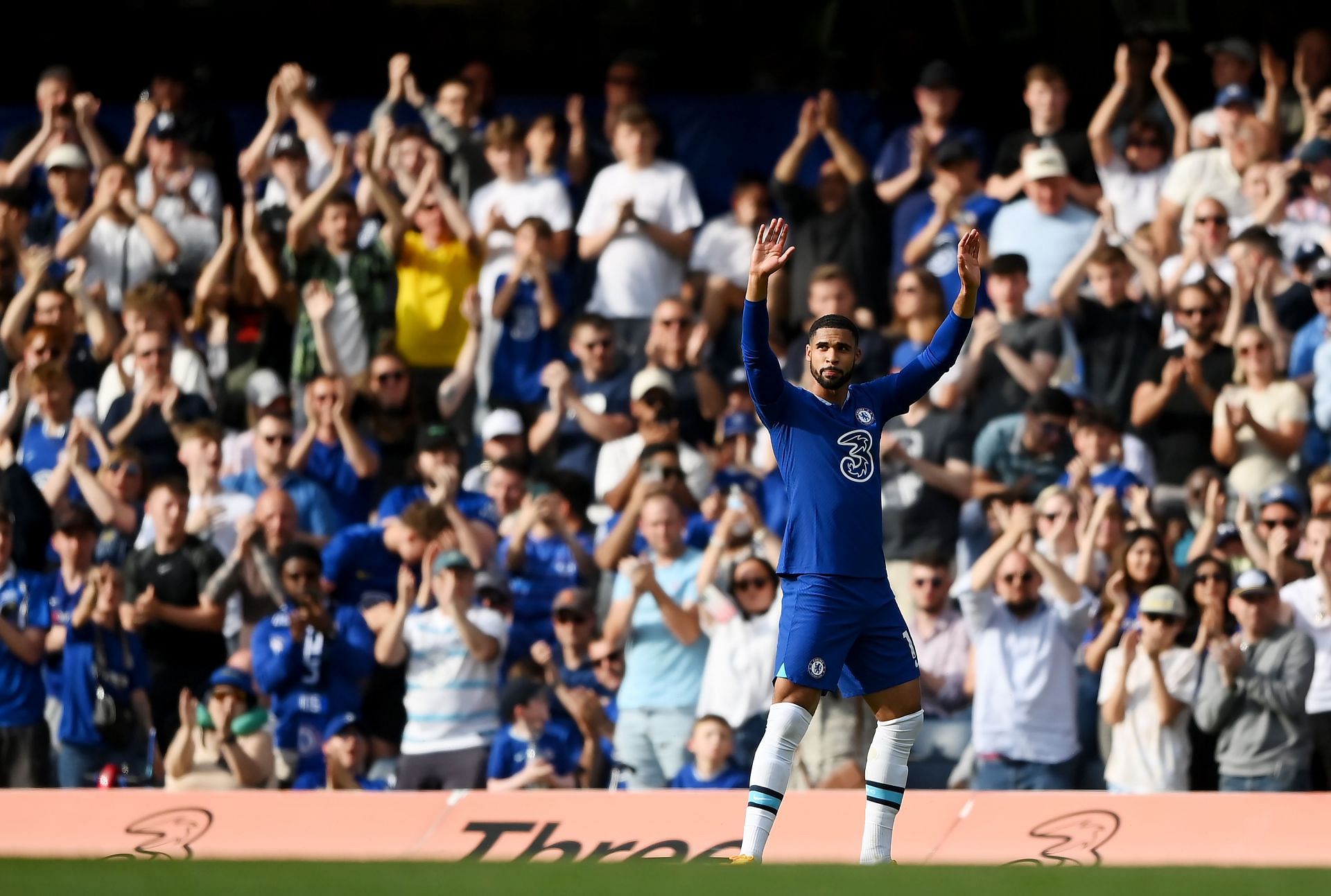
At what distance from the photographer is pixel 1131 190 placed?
13539 mm

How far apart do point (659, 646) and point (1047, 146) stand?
175 inches

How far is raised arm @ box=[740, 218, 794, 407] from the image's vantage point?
25.0ft

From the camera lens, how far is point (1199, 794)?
9.63 meters

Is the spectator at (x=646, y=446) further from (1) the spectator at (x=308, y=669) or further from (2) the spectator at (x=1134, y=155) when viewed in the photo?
(2) the spectator at (x=1134, y=155)

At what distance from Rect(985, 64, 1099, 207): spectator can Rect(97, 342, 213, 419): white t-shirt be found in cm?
532

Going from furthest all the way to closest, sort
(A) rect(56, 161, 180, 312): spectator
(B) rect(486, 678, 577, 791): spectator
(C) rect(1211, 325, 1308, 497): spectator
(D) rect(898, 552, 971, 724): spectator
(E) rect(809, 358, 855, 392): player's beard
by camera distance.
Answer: (A) rect(56, 161, 180, 312): spectator, (C) rect(1211, 325, 1308, 497): spectator, (B) rect(486, 678, 577, 791): spectator, (D) rect(898, 552, 971, 724): spectator, (E) rect(809, 358, 855, 392): player's beard

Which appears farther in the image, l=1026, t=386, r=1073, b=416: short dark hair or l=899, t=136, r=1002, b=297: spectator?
l=899, t=136, r=1002, b=297: spectator

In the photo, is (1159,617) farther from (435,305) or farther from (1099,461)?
(435,305)

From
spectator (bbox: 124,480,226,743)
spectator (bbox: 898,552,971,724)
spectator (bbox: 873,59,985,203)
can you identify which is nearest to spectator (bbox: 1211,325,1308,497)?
spectator (bbox: 898,552,971,724)

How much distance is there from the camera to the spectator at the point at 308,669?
1158 cm

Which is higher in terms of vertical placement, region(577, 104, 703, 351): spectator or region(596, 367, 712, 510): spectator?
region(577, 104, 703, 351): spectator

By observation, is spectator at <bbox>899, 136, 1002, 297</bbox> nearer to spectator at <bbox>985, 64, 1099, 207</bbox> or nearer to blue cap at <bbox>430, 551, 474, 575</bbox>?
spectator at <bbox>985, 64, 1099, 207</bbox>

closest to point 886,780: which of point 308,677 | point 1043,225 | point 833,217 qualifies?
point 308,677

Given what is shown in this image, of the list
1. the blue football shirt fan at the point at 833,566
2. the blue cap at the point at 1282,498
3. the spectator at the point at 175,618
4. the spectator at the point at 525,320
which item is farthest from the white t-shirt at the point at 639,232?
the blue football shirt fan at the point at 833,566
